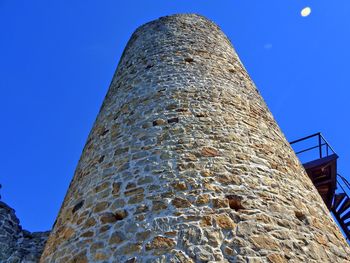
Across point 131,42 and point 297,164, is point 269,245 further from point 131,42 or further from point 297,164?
point 131,42

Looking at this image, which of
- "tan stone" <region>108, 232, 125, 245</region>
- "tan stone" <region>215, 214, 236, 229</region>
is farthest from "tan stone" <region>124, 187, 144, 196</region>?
"tan stone" <region>215, 214, 236, 229</region>

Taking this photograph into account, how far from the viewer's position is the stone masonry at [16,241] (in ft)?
24.4

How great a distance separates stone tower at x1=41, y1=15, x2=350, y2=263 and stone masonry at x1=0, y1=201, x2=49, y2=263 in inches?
138

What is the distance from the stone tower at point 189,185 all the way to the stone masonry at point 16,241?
3.50m

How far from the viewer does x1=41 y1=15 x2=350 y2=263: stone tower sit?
3303 millimetres

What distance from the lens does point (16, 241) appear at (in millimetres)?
7762

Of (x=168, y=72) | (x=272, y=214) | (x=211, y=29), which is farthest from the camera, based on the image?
(x=211, y=29)

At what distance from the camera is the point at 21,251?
24.9 ft

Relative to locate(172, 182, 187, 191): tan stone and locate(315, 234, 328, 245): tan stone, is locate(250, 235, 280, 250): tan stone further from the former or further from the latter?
locate(172, 182, 187, 191): tan stone

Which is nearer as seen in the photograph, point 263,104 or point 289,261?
point 289,261

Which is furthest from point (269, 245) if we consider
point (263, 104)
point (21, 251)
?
point (21, 251)

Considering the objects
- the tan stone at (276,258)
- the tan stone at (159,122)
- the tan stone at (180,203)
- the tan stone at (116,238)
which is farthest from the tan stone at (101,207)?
the tan stone at (276,258)

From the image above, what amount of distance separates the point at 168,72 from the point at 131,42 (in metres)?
2.44

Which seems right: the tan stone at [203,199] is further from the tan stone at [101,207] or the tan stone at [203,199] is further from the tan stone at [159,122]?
the tan stone at [159,122]
